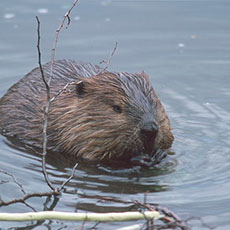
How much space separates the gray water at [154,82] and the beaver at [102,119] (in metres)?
0.15

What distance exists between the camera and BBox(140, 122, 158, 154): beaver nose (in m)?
5.03

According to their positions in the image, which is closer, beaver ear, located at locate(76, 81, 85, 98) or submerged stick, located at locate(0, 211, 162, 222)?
submerged stick, located at locate(0, 211, 162, 222)

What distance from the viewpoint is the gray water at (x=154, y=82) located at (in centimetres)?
474

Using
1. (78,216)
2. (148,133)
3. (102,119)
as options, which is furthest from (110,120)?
(78,216)

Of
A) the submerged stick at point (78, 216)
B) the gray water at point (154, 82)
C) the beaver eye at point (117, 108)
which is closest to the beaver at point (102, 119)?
the beaver eye at point (117, 108)

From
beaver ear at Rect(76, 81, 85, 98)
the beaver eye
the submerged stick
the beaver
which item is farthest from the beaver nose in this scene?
the submerged stick

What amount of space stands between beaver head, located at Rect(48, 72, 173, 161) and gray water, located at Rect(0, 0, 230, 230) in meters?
0.16

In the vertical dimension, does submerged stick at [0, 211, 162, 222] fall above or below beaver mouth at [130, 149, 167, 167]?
below

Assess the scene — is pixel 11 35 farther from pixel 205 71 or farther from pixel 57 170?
pixel 57 170

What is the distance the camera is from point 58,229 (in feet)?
13.9

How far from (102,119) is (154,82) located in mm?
2148

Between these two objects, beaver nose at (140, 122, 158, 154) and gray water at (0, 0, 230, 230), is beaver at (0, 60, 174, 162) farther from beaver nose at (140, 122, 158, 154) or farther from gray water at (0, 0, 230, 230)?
gray water at (0, 0, 230, 230)

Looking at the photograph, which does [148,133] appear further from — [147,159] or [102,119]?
[102,119]

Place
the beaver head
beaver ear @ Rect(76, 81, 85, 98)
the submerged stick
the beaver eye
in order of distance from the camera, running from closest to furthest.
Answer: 1. the submerged stick
2. the beaver head
3. the beaver eye
4. beaver ear @ Rect(76, 81, 85, 98)
